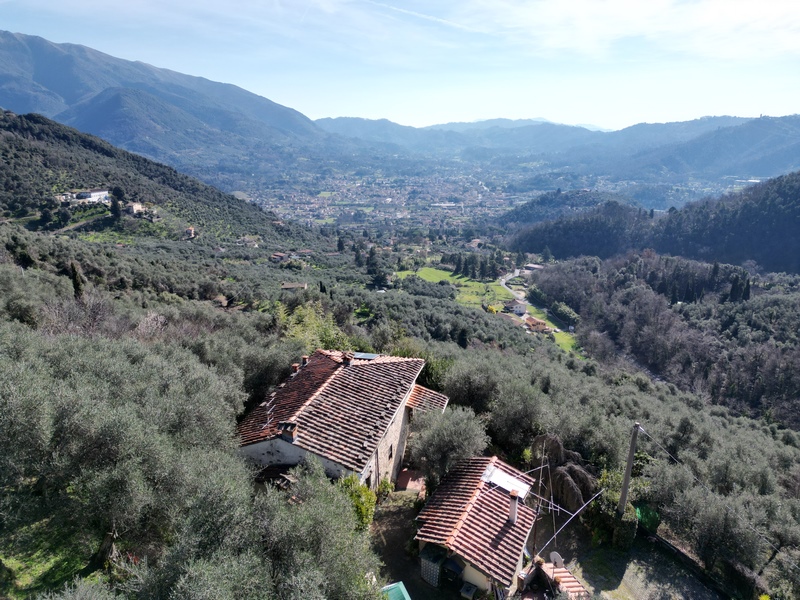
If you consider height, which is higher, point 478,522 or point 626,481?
point 626,481

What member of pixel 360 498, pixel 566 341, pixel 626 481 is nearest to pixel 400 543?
pixel 360 498

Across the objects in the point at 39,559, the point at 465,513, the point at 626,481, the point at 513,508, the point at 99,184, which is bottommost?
the point at 465,513

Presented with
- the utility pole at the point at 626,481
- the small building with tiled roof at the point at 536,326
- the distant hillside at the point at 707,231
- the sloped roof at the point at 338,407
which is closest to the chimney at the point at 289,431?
the sloped roof at the point at 338,407

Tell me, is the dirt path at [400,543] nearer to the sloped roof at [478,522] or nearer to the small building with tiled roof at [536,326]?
the sloped roof at [478,522]

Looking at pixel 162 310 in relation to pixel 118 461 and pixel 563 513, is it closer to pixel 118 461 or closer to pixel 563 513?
pixel 118 461

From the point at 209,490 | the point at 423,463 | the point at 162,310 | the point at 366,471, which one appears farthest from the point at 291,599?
the point at 162,310

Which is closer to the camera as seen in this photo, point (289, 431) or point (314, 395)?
point (289, 431)

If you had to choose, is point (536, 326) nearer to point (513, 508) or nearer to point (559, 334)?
point (559, 334)
